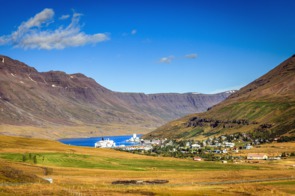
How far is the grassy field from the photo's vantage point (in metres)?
73.9

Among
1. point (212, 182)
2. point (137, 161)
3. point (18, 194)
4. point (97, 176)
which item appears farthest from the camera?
point (137, 161)

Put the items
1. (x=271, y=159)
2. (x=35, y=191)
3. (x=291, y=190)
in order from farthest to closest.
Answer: (x=271, y=159), (x=291, y=190), (x=35, y=191)

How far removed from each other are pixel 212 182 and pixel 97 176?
32.3 meters

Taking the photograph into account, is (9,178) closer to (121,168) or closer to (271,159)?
(121,168)

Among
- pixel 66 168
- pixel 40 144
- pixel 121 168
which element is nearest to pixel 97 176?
pixel 66 168

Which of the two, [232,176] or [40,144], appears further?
[40,144]

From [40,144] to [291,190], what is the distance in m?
139

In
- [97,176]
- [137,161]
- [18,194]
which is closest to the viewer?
[18,194]

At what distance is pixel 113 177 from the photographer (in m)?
113

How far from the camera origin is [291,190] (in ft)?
290

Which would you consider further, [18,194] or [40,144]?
[40,144]

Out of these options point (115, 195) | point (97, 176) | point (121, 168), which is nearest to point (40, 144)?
point (121, 168)

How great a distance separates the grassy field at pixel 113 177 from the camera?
73.9 metres

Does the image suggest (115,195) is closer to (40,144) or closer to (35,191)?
(35,191)
